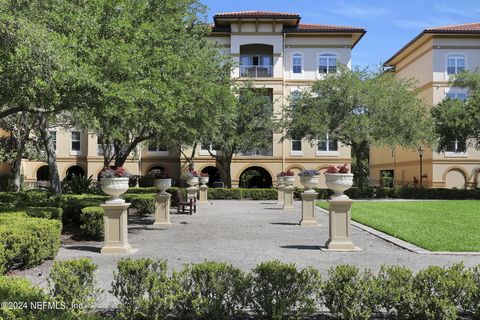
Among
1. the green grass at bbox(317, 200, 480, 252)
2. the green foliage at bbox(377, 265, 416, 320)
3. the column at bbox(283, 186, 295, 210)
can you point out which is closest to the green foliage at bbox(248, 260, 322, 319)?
the green foliage at bbox(377, 265, 416, 320)

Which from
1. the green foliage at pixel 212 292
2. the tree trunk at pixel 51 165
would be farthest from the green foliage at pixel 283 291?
the tree trunk at pixel 51 165

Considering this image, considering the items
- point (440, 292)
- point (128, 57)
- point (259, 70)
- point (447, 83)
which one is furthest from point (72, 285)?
point (447, 83)

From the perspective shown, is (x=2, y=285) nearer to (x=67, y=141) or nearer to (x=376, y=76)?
(x=376, y=76)

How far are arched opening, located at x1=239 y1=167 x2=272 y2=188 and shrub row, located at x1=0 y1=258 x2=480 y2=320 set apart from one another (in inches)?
1452

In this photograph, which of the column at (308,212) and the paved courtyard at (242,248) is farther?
the column at (308,212)

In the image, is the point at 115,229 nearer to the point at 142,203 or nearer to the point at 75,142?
the point at 142,203

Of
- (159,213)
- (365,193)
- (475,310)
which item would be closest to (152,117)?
(159,213)

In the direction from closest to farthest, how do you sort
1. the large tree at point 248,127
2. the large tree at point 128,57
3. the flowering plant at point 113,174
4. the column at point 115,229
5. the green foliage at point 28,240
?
the green foliage at point 28,240 → the large tree at point 128,57 → the column at point 115,229 → the flowering plant at point 113,174 → the large tree at point 248,127

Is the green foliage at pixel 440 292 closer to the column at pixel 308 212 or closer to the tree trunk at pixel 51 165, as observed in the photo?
the column at pixel 308 212

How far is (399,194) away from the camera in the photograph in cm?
3388

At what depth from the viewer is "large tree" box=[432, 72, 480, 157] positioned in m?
31.3

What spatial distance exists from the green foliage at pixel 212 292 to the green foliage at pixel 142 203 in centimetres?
1391

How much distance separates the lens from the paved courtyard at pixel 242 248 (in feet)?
30.1

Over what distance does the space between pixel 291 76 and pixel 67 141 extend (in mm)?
19510
